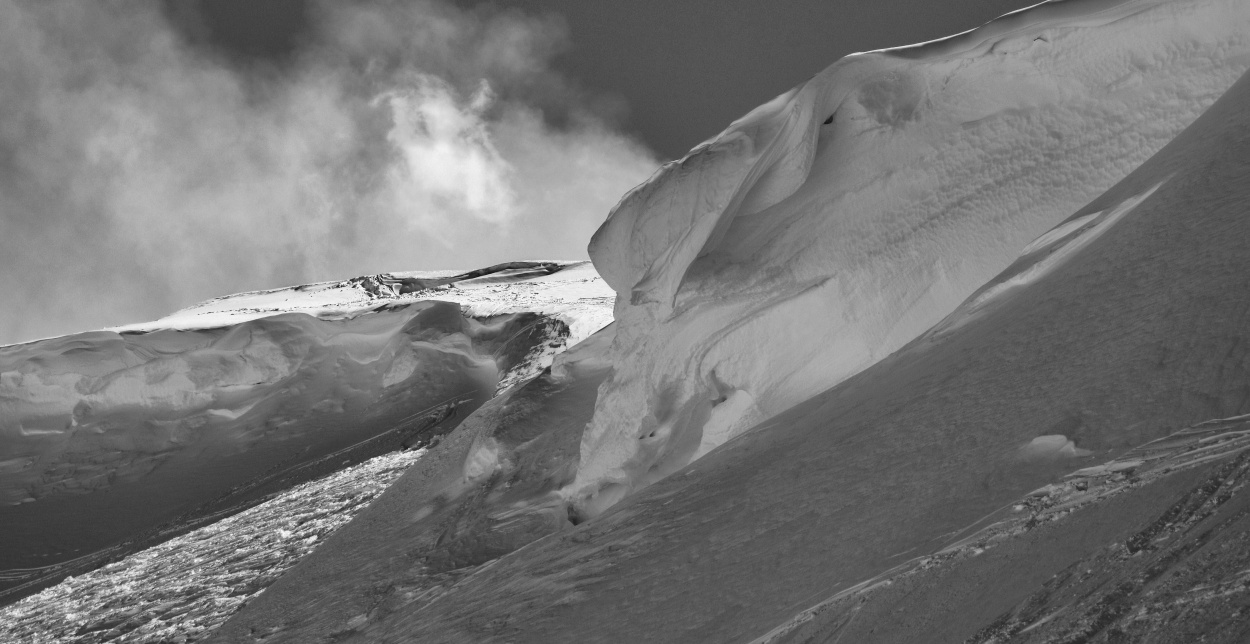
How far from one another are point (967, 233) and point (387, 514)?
4398 millimetres

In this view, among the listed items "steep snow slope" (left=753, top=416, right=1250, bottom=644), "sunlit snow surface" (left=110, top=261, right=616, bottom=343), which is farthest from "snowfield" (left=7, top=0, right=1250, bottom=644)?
"sunlit snow surface" (left=110, top=261, right=616, bottom=343)

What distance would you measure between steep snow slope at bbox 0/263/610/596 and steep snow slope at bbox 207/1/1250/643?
3.11m

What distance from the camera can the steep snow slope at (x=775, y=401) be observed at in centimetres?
329

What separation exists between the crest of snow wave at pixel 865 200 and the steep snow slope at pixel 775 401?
13 mm

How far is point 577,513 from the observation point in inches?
252

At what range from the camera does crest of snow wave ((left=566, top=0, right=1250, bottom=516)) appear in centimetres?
529

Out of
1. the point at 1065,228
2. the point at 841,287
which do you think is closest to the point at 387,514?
the point at 841,287

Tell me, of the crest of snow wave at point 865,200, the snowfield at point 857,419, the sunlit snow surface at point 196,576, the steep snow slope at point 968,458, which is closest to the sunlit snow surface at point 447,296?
the snowfield at point 857,419

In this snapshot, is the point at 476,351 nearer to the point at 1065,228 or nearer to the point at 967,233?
the point at 967,233

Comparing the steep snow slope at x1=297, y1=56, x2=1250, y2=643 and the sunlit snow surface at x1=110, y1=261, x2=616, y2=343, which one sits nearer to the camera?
the steep snow slope at x1=297, y1=56, x2=1250, y2=643

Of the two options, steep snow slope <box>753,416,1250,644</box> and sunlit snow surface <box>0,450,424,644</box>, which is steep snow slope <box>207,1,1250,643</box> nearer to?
steep snow slope <box>753,416,1250,644</box>

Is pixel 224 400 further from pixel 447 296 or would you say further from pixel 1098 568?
pixel 1098 568

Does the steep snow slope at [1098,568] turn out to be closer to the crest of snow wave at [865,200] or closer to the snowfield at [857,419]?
the snowfield at [857,419]

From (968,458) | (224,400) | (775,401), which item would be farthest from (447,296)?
(968,458)
